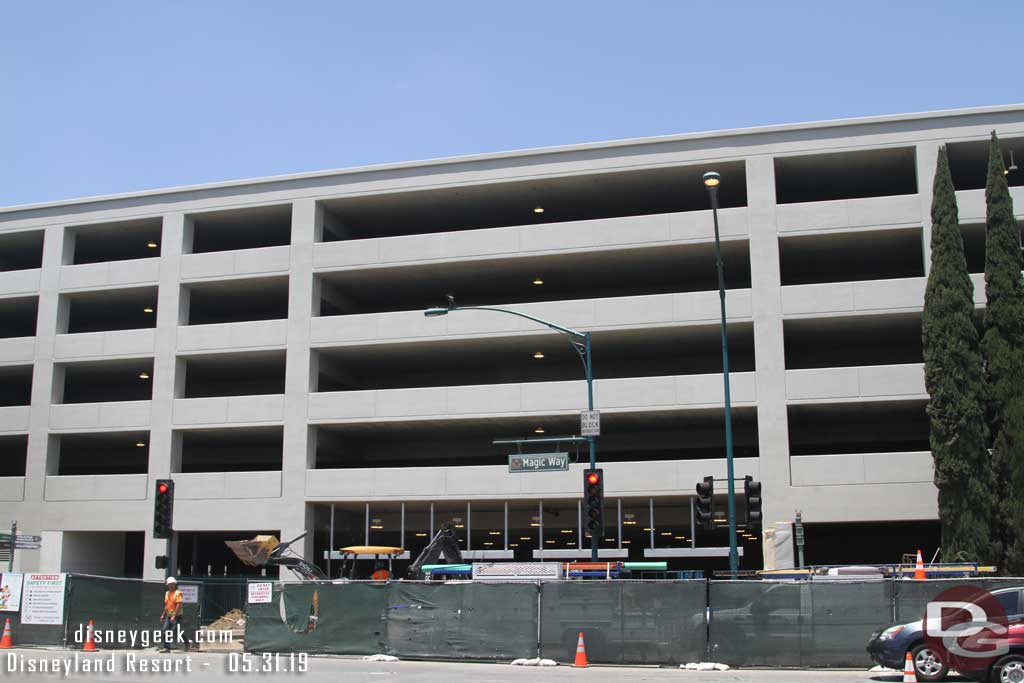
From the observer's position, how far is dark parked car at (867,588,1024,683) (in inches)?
685

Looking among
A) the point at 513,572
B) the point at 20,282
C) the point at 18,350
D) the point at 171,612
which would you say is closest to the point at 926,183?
the point at 513,572

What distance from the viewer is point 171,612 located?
25.6m

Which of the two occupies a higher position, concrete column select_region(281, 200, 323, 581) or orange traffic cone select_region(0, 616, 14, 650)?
concrete column select_region(281, 200, 323, 581)

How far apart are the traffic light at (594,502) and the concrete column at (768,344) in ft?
38.2

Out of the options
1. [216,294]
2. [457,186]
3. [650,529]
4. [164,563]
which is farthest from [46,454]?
[650,529]

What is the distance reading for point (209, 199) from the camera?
44.8m

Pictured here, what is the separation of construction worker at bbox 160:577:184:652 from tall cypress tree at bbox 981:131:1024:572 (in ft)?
76.7

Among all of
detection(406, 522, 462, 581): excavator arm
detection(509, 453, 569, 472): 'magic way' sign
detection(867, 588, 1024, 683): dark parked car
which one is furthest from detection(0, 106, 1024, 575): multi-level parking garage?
detection(867, 588, 1024, 683): dark parked car

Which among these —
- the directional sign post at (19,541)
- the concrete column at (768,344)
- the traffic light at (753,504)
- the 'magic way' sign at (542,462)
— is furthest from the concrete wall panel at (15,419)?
the traffic light at (753,504)

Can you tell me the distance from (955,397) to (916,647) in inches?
633

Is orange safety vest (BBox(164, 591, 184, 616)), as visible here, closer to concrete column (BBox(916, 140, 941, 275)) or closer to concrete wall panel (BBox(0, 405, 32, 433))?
concrete wall panel (BBox(0, 405, 32, 433))

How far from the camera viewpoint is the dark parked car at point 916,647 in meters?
17.4

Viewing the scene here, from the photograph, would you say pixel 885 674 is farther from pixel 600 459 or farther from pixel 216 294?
pixel 216 294

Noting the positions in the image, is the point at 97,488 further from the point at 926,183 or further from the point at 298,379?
the point at 926,183
